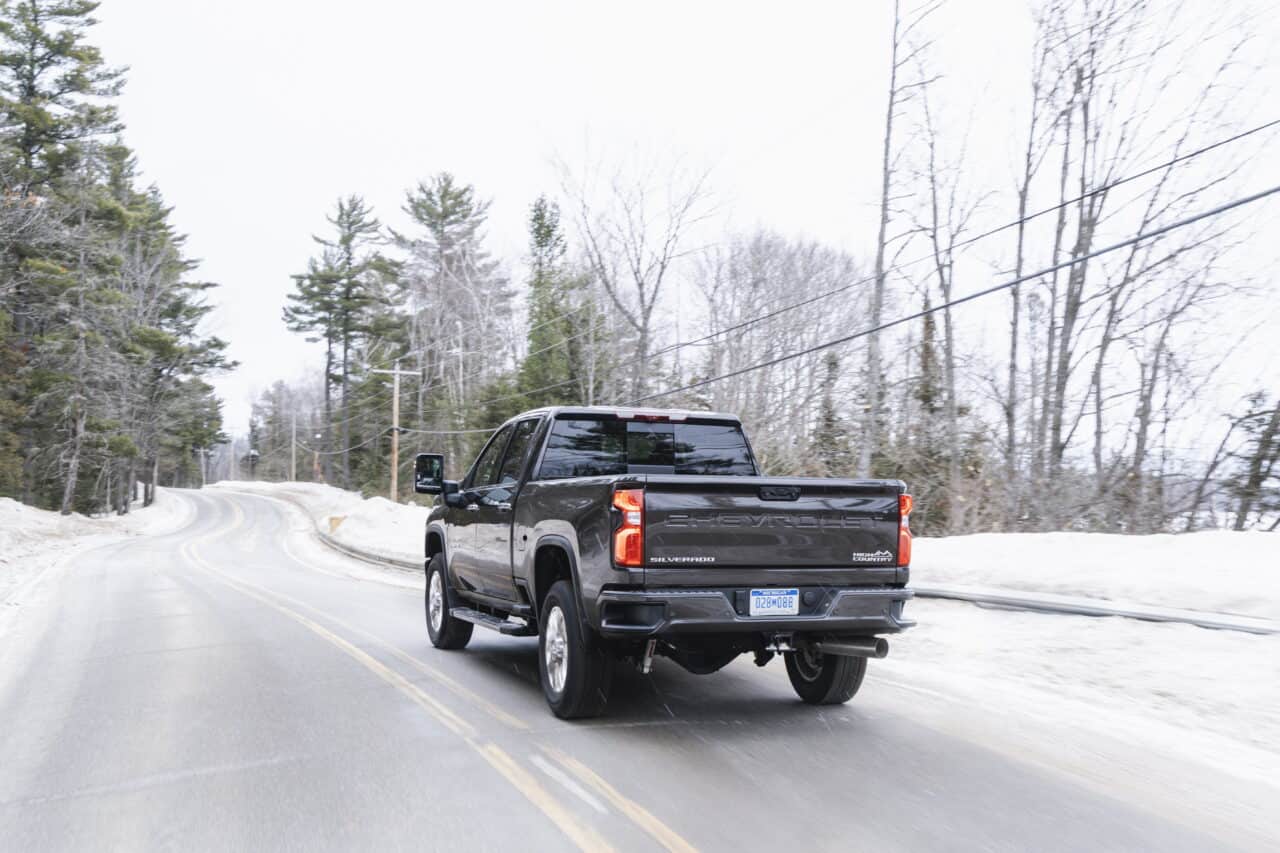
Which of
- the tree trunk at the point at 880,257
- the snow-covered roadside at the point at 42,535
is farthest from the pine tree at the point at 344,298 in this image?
the tree trunk at the point at 880,257

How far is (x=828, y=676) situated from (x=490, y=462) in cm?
364

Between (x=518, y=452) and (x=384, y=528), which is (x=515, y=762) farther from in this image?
(x=384, y=528)

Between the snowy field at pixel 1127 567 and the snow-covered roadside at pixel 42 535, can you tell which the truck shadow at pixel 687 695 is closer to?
the snowy field at pixel 1127 567

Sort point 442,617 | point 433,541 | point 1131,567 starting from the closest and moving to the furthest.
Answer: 1. point 442,617
2. point 1131,567
3. point 433,541

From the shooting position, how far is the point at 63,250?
3828cm

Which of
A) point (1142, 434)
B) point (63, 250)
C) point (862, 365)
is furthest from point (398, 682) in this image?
point (63, 250)

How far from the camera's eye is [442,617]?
933 cm

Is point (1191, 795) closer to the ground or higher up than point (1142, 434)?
closer to the ground

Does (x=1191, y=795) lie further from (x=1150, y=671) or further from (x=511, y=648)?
(x=511, y=648)

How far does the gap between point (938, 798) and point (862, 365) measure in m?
22.8

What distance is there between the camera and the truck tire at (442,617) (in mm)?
9211

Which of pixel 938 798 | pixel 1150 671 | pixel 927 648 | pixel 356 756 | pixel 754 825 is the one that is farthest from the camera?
pixel 927 648

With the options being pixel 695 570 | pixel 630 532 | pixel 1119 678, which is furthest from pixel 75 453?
pixel 1119 678

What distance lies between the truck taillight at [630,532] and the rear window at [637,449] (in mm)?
1840
